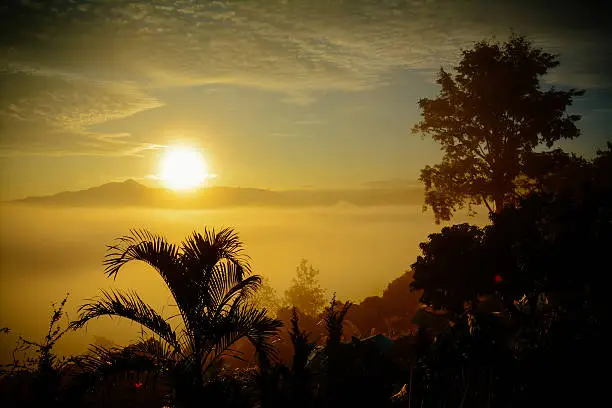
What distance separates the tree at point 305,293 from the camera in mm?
67000

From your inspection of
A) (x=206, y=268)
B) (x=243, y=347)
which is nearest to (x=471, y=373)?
(x=206, y=268)

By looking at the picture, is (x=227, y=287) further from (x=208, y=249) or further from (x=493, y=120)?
(x=493, y=120)

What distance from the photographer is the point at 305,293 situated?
67.9 meters

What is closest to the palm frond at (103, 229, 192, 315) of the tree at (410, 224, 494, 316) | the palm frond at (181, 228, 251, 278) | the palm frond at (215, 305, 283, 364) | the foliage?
the palm frond at (181, 228, 251, 278)

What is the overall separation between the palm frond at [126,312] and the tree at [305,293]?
57641mm

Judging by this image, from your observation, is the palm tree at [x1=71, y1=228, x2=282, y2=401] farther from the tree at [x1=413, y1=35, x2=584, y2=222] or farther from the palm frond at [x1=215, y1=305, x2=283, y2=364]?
the tree at [x1=413, y1=35, x2=584, y2=222]

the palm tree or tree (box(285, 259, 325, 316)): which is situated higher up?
the palm tree

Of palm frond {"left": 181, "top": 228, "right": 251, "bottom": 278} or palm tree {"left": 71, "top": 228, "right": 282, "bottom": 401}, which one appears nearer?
palm tree {"left": 71, "top": 228, "right": 282, "bottom": 401}

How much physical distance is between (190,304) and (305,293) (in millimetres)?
60092

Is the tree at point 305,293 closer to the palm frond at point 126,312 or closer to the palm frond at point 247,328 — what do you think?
the palm frond at point 247,328

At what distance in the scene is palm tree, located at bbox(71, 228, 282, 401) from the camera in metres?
8.71

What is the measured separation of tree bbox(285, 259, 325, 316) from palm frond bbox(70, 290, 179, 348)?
2269 inches

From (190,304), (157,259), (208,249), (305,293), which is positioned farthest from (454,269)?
(305,293)

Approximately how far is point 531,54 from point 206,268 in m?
22.6
